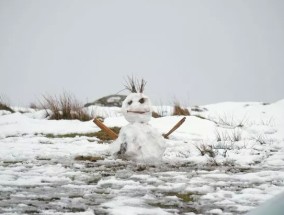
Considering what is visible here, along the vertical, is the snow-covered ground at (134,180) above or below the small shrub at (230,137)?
below

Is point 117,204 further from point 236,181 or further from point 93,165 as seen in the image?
point 93,165

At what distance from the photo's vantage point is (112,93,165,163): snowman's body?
3871 millimetres

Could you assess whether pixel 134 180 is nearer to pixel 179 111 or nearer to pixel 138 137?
pixel 138 137

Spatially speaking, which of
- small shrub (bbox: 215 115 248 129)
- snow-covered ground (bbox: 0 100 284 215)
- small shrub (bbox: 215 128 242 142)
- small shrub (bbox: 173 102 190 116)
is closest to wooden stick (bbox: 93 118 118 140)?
snow-covered ground (bbox: 0 100 284 215)

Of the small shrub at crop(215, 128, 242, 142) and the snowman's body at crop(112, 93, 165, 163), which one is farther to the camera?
the small shrub at crop(215, 128, 242, 142)

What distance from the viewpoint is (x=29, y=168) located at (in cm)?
343

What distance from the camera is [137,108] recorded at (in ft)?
13.6

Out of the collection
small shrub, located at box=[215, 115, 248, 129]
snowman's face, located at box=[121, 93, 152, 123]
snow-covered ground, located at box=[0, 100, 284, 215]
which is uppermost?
snowman's face, located at box=[121, 93, 152, 123]

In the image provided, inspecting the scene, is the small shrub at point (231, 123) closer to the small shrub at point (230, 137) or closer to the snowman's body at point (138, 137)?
the small shrub at point (230, 137)

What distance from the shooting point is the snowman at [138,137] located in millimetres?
3873

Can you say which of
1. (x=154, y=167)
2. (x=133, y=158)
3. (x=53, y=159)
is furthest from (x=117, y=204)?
(x=53, y=159)

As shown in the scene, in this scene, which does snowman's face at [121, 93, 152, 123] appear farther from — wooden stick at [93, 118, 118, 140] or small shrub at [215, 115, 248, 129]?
small shrub at [215, 115, 248, 129]

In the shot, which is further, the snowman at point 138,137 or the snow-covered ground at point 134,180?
the snowman at point 138,137

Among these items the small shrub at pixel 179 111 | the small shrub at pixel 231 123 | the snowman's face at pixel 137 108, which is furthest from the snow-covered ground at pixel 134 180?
the small shrub at pixel 179 111
